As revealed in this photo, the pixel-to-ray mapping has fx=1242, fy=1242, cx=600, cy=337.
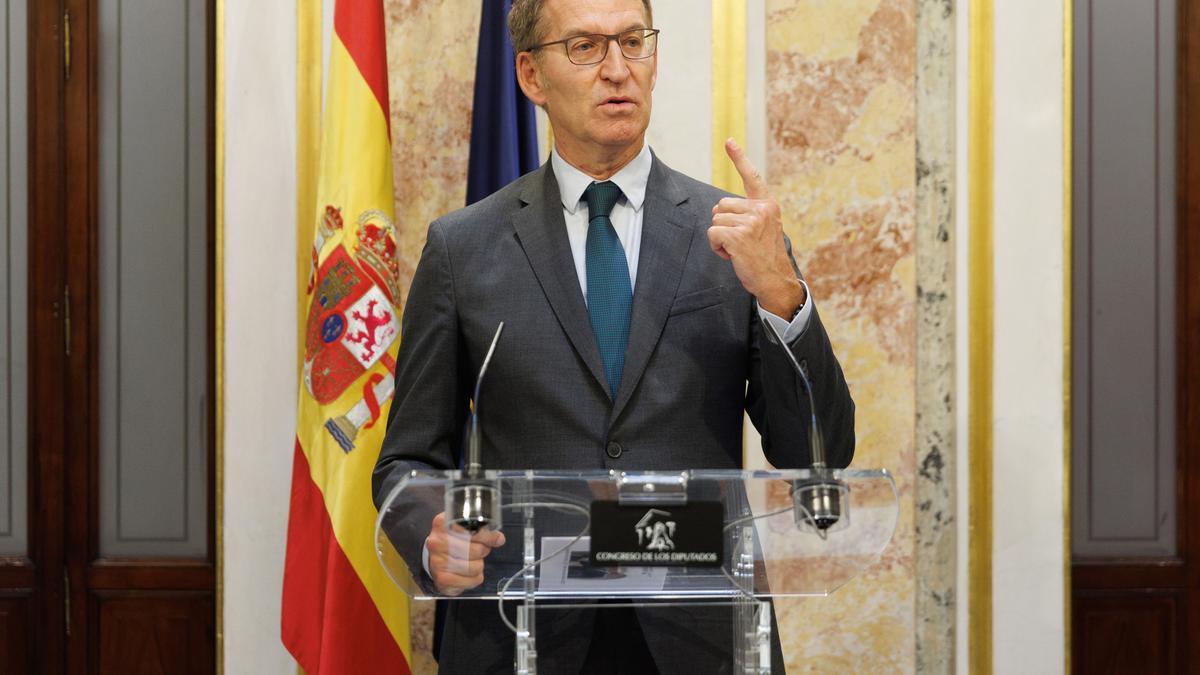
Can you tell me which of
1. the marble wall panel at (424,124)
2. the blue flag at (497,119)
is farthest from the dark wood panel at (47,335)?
the blue flag at (497,119)

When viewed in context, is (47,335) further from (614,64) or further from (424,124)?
(614,64)

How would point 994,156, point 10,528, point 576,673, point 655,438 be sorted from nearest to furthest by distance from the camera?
point 576,673, point 655,438, point 994,156, point 10,528

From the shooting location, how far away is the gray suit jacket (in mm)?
1838

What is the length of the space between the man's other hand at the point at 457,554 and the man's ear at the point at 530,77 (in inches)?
37.2

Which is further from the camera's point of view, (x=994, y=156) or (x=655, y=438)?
(x=994, y=156)

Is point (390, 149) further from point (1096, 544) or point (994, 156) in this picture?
point (1096, 544)

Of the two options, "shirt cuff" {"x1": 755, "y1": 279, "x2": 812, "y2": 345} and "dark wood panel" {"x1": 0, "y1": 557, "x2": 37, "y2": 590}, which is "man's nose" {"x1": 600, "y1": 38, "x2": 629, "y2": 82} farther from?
"dark wood panel" {"x1": 0, "y1": 557, "x2": 37, "y2": 590}

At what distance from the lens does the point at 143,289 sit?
3.49 metres

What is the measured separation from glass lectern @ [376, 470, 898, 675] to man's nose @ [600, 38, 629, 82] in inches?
33.0

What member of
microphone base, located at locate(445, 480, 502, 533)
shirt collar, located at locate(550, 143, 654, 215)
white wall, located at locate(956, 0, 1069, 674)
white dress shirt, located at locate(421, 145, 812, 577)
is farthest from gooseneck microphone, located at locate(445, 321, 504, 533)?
white wall, located at locate(956, 0, 1069, 674)

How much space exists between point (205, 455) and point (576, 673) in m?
2.14

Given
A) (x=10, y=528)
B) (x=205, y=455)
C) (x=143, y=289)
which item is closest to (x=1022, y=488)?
(x=205, y=455)

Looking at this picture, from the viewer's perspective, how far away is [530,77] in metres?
2.18

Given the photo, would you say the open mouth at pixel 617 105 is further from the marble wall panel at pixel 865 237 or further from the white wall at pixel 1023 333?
the white wall at pixel 1023 333
